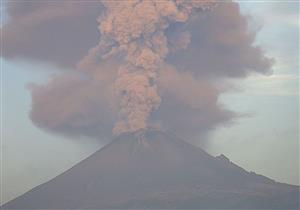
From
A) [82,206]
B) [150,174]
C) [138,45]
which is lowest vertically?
[82,206]

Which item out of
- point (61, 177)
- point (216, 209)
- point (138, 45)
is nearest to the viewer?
point (138, 45)

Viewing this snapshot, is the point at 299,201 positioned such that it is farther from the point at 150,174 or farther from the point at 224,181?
the point at 150,174

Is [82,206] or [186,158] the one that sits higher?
[186,158]

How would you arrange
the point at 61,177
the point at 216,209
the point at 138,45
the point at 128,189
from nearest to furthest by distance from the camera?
1. the point at 138,45
2. the point at 216,209
3. the point at 128,189
4. the point at 61,177

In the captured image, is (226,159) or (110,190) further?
(226,159)

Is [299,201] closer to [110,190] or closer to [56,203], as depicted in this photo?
[110,190]

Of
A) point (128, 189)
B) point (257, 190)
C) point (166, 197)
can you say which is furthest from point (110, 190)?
point (257, 190)

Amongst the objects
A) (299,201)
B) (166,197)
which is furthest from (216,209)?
(299,201)
